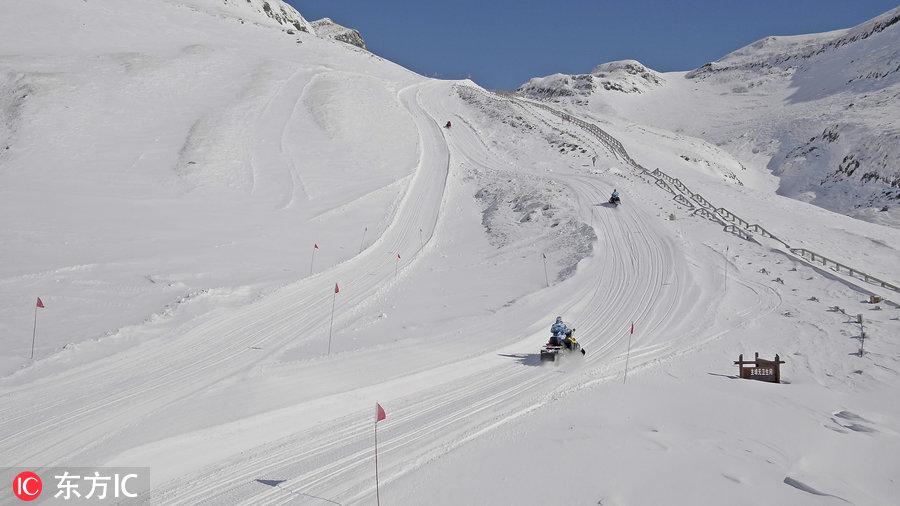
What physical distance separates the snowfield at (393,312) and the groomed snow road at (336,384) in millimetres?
69

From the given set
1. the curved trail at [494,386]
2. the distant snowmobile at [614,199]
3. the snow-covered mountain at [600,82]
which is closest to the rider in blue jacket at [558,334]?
the curved trail at [494,386]

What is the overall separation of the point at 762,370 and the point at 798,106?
3276 inches

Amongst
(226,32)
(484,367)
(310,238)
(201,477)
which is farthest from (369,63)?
(201,477)

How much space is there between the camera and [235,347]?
1444 cm

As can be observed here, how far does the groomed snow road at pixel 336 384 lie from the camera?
889 cm

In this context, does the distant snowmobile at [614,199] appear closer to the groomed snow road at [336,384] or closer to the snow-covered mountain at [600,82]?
the groomed snow road at [336,384]

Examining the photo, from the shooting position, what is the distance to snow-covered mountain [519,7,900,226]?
51000 millimetres

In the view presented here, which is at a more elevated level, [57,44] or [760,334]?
[57,44]

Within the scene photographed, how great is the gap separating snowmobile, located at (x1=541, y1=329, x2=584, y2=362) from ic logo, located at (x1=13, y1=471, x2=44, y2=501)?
10453 millimetres

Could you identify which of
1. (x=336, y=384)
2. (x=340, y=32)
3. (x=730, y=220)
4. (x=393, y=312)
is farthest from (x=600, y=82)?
(x=336, y=384)

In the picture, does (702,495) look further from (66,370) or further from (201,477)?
(66,370)

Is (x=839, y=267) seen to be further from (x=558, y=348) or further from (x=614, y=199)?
(x=558, y=348)

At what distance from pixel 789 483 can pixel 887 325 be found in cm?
1227

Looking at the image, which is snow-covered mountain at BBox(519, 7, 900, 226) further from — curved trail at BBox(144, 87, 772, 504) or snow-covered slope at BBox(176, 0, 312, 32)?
snow-covered slope at BBox(176, 0, 312, 32)
